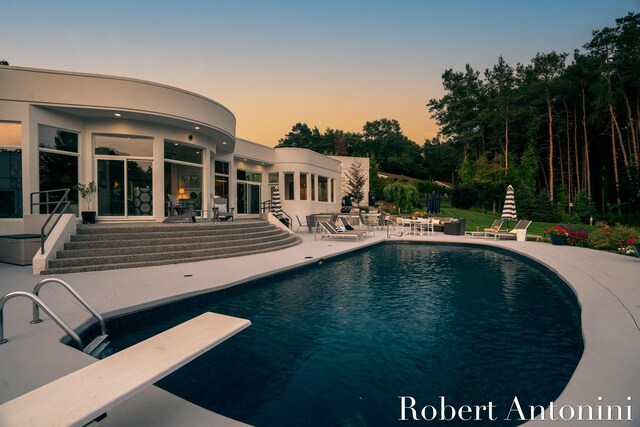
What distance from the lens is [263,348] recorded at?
3.81 metres

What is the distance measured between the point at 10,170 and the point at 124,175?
2.85m

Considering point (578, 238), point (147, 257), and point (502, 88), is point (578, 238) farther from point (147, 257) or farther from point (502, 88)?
point (502, 88)

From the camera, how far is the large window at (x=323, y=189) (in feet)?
72.0

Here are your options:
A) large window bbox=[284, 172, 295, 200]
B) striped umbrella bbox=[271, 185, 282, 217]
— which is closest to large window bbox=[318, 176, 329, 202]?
large window bbox=[284, 172, 295, 200]

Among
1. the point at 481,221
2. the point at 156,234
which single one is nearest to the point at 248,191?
the point at 156,234

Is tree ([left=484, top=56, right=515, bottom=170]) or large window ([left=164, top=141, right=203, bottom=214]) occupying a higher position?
tree ([left=484, top=56, right=515, bottom=170])

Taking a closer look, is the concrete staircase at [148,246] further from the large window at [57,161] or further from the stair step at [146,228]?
the large window at [57,161]

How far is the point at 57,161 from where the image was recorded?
990 cm

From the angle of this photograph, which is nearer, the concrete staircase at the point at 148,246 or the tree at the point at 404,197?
the concrete staircase at the point at 148,246

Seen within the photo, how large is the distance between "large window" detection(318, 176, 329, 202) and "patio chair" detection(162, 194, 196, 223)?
11.1 metres

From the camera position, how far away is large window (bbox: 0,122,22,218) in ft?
29.7

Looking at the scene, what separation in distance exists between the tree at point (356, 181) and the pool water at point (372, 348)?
72.5 feet

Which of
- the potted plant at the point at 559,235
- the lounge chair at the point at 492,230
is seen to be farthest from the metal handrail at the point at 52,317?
the lounge chair at the point at 492,230

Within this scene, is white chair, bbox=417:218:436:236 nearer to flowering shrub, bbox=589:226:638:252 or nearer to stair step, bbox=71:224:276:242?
flowering shrub, bbox=589:226:638:252
